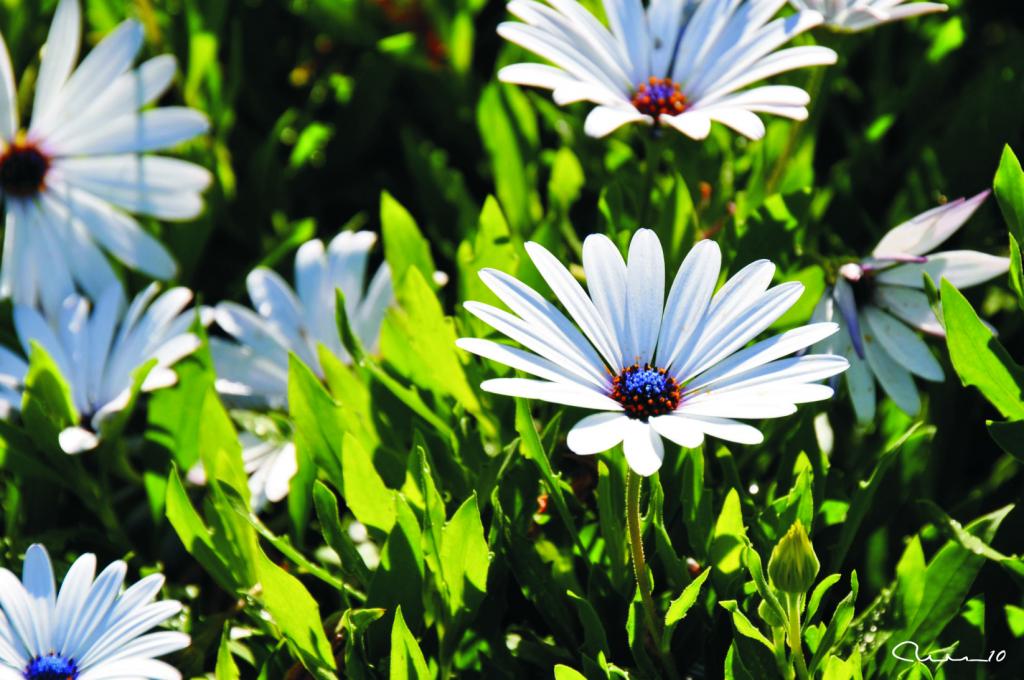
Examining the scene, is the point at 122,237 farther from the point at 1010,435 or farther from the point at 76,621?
the point at 1010,435

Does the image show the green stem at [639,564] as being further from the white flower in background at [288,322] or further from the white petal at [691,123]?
the white flower in background at [288,322]

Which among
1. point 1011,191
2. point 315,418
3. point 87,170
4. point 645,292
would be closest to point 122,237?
point 87,170

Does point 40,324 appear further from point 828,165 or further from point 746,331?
point 828,165

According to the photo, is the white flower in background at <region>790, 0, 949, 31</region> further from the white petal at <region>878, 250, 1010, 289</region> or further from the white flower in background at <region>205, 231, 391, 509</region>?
the white flower in background at <region>205, 231, 391, 509</region>

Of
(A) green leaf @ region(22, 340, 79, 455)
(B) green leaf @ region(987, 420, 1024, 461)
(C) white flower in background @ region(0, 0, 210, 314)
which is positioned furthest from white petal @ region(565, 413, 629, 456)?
(C) white flower in background @ region(0, 0, 210, 314)

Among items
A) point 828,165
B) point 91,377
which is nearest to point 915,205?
point 828,165

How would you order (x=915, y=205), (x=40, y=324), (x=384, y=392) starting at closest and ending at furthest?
(x=384, y=392) < (x=40, y=324) < (x=915, y=205)
